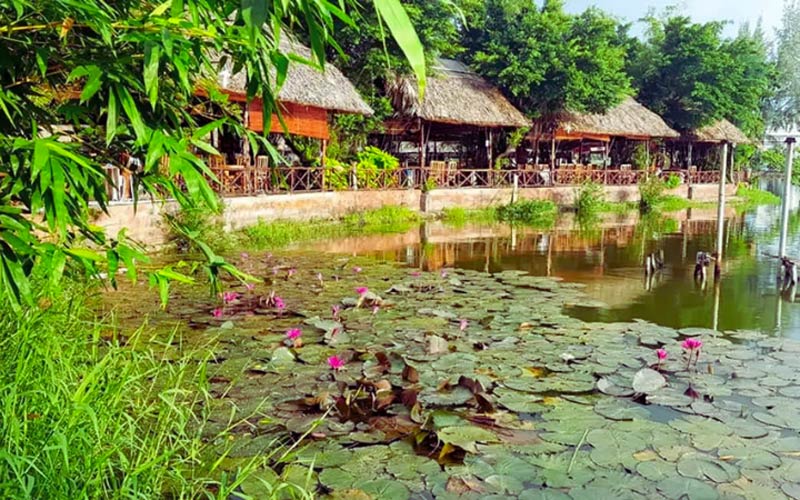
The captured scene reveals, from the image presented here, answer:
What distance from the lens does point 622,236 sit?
514 inches

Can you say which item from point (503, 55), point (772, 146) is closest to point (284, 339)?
point (503, 55)

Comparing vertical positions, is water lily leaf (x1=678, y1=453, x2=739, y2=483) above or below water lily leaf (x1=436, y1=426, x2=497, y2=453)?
below

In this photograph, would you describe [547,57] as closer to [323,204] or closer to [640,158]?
[640,158]

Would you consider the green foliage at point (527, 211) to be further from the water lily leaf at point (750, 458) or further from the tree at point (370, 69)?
the water lily leaf at point (750, 458)

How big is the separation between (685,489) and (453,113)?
14.6 m

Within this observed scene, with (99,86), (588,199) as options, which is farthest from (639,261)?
(99,86)

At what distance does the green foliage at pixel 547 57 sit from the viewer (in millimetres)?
18297

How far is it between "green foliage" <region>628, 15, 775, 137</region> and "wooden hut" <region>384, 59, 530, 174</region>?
8.70 meters

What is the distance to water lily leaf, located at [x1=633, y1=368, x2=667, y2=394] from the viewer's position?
3750 millimetres

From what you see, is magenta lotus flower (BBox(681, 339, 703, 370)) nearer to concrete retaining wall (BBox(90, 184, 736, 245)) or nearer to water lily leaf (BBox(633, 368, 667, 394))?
water lily leaf (BBox(633, 368, 667, 394))

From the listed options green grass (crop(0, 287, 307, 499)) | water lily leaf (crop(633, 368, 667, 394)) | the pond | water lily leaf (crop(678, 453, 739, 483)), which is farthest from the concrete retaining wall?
water lily leaf (crop(678, 453, 739, 483))

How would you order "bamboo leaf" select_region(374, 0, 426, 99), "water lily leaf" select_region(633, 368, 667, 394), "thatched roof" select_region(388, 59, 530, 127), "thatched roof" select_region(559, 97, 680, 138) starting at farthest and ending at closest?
"thatched roof" select_region(559, 97, 680, 138) < "thatched roof" select_region(388, 59, 530, 127) < "water lily leaf" select_region(633, 368, 667, 394) < "bamboo leaf" select_region(374, 0, 426, 99)

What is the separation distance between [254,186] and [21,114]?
410 inches

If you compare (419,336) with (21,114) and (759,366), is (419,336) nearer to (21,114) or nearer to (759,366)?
(759,366)
